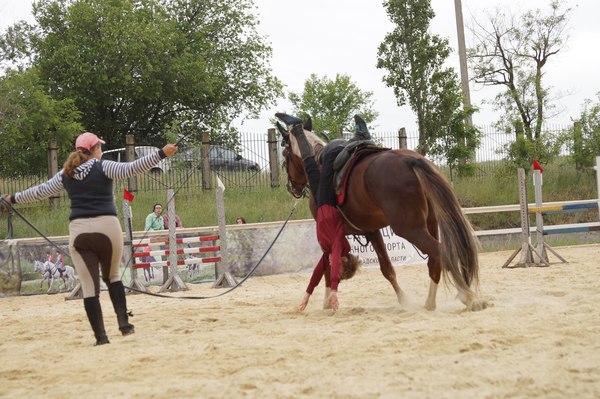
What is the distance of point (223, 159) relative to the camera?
21.2m

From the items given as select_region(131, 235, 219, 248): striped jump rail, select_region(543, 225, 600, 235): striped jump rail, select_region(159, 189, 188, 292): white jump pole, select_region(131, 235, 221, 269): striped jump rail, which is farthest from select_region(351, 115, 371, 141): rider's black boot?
select_region(543, 225, 600, 235): striped jump rail

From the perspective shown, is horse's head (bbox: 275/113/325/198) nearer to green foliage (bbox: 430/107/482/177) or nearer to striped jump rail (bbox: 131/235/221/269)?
striped jump rail (bbox: 131/235/221/269)

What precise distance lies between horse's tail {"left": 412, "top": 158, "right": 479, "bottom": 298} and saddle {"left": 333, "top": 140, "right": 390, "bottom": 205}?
86cm

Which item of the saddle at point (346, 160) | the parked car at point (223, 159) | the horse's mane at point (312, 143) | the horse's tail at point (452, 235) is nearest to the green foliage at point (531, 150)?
the parked car at point (223, 159)

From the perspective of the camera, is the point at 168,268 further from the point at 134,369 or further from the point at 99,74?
the point at 99,74

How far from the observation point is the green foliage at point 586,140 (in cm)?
2388

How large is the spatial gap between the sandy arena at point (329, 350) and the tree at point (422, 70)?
1520 centimetres

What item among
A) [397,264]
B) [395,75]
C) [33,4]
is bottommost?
[397,264]

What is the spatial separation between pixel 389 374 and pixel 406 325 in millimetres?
1949

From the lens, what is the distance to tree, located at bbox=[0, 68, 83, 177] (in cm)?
2030

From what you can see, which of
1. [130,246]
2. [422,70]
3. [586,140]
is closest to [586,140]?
[586,140]

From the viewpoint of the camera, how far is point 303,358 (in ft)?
17.2

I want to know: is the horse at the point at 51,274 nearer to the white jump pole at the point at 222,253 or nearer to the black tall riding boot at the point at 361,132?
the white jump pole at the point at 222,253

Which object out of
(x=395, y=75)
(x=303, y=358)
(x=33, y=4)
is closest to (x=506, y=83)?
(x=395, y=75)
